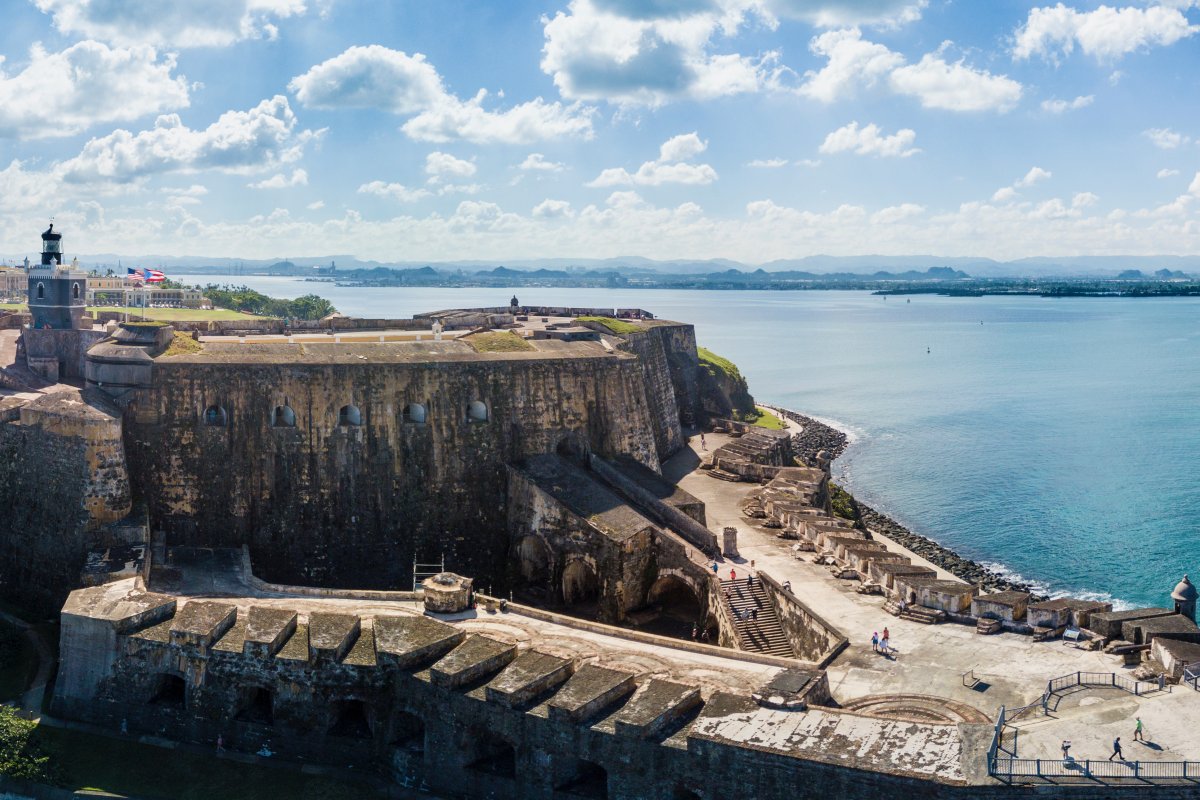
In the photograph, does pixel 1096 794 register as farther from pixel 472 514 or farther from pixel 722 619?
pixel 472 514

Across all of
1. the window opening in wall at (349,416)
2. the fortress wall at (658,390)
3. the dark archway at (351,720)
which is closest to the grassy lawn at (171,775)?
the dark archway at (351,720)

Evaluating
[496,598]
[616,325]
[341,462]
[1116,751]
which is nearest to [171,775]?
[496,598]

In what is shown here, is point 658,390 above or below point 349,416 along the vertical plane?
below

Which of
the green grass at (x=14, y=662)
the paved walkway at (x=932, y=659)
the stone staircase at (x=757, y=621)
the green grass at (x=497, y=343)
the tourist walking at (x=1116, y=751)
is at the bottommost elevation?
the green grass at (x=14, y=662)

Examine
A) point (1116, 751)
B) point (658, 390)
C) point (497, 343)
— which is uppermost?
point (497, 343)

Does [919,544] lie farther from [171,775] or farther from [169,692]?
[171,775]

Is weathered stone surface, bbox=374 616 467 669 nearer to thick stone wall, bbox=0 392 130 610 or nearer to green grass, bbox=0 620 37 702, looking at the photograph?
green grass, bbox=0 620 37 702

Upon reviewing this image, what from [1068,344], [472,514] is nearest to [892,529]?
[472,514]

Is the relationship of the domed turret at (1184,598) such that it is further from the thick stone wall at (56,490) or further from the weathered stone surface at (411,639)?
the thick stone wall at (56,490)
